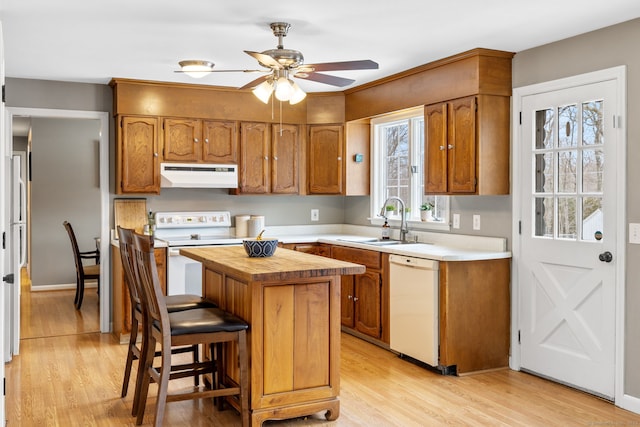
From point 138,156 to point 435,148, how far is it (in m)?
2.58

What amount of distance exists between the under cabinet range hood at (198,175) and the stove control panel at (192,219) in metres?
0.39

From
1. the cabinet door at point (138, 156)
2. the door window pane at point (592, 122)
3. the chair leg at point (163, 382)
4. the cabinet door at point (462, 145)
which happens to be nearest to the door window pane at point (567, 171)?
the door window pane at point (592, 122)

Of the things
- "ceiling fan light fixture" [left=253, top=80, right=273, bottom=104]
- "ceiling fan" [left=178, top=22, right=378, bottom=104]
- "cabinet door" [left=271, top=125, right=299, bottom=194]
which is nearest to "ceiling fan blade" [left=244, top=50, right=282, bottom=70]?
"ceiling fan" [left=178, top=22, right=378, bottom=104]

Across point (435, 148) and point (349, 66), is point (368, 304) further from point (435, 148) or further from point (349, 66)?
point (349, 66)

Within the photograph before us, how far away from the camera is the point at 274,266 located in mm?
3307

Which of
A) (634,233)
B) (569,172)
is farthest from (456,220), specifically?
(634,233)

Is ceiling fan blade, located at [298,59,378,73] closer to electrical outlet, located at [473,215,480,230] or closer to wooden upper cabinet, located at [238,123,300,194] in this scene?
electrical outlet, located at [473,215,480,230]

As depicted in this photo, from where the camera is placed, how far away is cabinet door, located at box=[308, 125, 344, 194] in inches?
237

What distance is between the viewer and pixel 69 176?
27.3 feet

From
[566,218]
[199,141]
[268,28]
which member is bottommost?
[566,218]

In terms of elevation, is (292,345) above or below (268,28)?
below

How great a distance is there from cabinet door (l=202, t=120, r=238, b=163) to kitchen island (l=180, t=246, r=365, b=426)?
2350 millimetres

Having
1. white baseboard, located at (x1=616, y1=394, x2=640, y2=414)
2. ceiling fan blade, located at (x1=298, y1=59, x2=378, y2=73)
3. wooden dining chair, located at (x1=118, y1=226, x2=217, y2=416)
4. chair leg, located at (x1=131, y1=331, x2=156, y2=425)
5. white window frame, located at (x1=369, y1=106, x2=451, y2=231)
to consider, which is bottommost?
white baseboard, located at (x1=616, y1=394, x2=640, y2=414)

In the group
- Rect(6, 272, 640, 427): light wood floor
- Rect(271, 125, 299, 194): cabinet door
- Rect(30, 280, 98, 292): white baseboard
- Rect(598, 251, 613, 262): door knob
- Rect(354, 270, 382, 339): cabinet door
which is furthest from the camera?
Rect(30, 280, 98, 292): white baseboard
